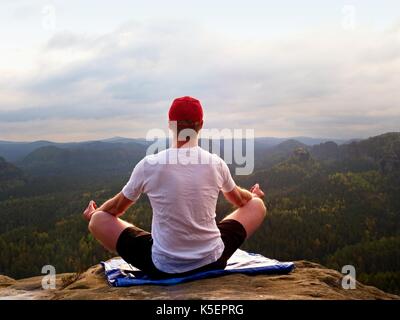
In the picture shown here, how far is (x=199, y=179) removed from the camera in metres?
4.07

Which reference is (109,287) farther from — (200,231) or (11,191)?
(11,191)

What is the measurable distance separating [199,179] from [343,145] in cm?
10724

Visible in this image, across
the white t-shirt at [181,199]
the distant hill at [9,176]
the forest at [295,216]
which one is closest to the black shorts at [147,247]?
the white t-shirt at [181,199]

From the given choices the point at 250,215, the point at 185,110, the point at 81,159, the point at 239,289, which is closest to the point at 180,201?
the point at 185,110

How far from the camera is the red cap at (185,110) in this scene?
4.11m

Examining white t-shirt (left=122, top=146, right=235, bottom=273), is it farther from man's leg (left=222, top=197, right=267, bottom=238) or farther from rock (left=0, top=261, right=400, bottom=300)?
man's leg (left=222, top=197, right=267, bottom=238)

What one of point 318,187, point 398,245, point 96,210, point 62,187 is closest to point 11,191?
point 62,187

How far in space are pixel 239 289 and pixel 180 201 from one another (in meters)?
0.93

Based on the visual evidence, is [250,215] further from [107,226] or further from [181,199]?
[107,226]

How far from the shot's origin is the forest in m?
37.1

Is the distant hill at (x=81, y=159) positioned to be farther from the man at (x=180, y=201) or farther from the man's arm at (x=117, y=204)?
the man at (x=180, y=201)

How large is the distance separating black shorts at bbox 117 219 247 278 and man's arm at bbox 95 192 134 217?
0.80 ft

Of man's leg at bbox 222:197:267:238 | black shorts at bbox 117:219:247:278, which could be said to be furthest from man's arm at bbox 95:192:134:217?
man's leg at bbox 222:197:267:238

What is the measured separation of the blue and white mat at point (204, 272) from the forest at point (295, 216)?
5209mm
